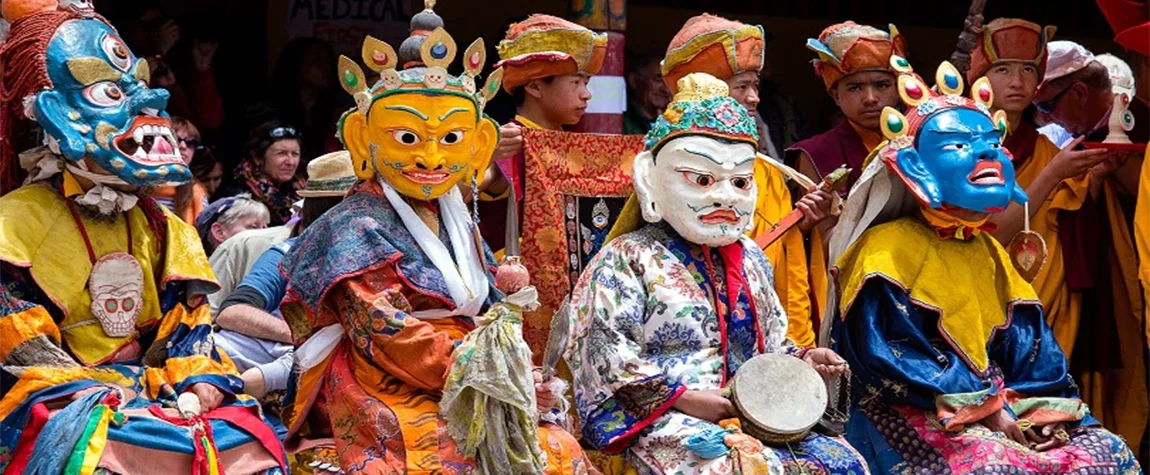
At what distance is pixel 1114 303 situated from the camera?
8062 mm

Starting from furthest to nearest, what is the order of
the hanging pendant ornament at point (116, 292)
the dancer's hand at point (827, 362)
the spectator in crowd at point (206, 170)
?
the spectator in crowd at point (206, 170) → the dancer's hand at point (827, 362) → the hanging pendant ornament at point (116, 292)

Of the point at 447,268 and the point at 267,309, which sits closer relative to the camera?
the point at 447,268

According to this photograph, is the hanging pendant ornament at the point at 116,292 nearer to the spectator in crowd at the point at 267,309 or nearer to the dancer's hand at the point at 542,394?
the spectator in crowd at the point at 267,309

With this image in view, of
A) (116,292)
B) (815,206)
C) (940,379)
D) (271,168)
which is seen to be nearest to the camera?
(116,292)

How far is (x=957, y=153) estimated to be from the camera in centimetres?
661

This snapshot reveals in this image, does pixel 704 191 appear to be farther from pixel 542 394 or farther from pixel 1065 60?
pixel 1065 60

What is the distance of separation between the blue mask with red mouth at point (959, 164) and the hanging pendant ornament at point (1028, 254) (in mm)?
376

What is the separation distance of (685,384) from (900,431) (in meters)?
0.89

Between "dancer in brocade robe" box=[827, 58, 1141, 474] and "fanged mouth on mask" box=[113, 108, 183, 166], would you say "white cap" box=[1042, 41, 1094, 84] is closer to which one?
"dancer in brocade robe" box=[827, 58, 1141, 474]

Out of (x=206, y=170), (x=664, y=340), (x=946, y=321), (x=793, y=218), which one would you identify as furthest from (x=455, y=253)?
(x=206, y=170)

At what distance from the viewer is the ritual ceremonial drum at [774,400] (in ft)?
19.6

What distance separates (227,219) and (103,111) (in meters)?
1.83

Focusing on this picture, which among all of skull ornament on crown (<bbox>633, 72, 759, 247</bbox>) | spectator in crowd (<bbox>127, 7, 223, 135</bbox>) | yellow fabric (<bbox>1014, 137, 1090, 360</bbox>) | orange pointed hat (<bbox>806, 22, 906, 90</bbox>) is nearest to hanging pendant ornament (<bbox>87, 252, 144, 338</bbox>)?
skull ornament on crown (<bbox>633, 72, 759, 247</bbox>)

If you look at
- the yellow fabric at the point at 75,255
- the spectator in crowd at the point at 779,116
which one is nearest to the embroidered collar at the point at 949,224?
the yellow fabric at the point at 75,255
